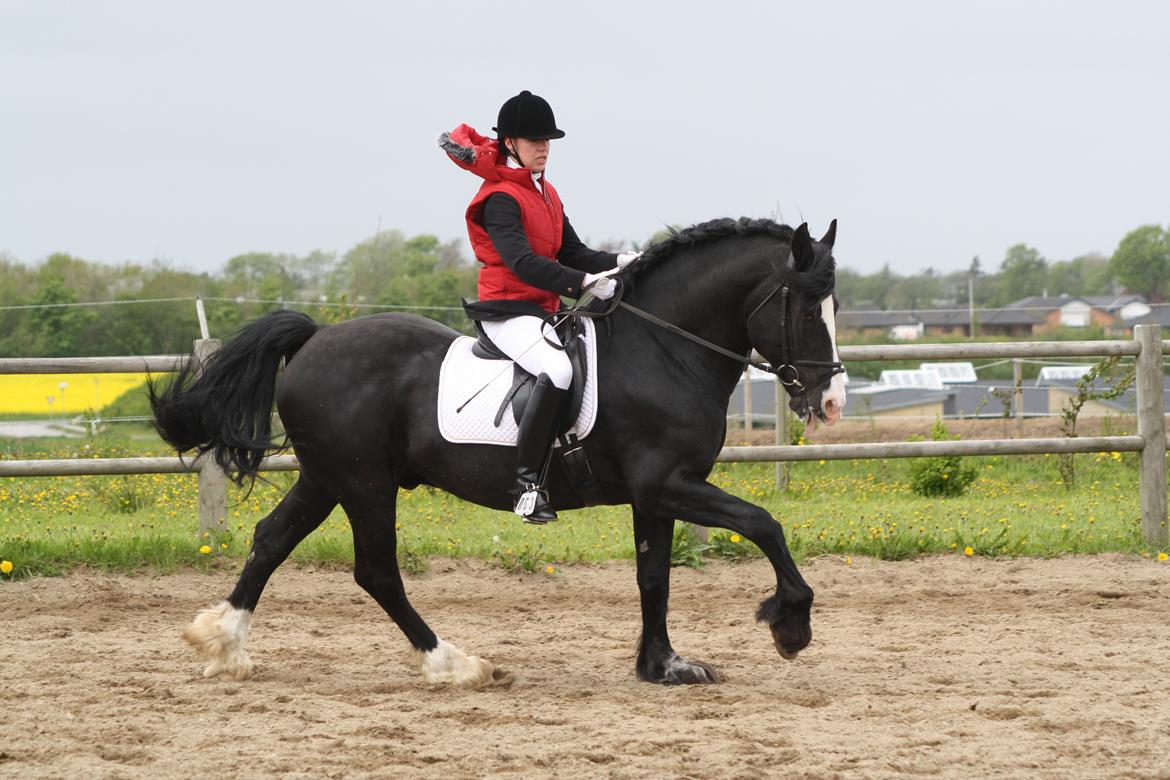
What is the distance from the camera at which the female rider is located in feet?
16.9

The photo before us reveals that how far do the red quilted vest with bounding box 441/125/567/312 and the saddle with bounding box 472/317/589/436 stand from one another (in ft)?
0.77

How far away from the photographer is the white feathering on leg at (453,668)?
17.6 feet

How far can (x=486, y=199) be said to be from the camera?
17.4 ft

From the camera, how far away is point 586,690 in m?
5.23

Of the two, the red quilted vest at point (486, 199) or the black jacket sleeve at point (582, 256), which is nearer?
the red quilted vest at point (486, 199)

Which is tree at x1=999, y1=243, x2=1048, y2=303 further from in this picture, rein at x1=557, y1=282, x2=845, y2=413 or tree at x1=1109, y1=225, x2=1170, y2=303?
rein at x1=557, y1=282, x2=845, y2=413

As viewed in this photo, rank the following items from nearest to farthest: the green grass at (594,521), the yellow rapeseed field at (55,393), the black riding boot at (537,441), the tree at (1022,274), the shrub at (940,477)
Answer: the black riding boot at (537,441)
the green grass at (594,521)
the shrub at (940,477)
the yellow rapeseed field at (55,393)
the tree at (1022,274)

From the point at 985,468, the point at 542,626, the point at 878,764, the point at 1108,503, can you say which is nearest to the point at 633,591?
the point at 542,626

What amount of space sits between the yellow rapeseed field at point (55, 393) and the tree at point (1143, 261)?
55.0 m

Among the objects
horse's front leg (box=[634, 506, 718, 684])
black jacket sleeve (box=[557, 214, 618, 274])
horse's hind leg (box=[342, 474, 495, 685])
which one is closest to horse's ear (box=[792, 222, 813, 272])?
black jacket sleeve (box=[557, 214, 618, 274])

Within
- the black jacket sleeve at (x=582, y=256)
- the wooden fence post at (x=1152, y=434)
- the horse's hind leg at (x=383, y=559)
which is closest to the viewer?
the horse's hind leg at (x=383, y=559)

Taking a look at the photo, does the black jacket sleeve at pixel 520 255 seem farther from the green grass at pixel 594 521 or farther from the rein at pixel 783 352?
the green grass at pixel 594 521

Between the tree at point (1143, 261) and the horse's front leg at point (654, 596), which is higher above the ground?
the tree at point (1143, 261)

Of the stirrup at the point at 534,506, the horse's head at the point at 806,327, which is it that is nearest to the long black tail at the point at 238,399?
the stirrup at the point at 534,506
